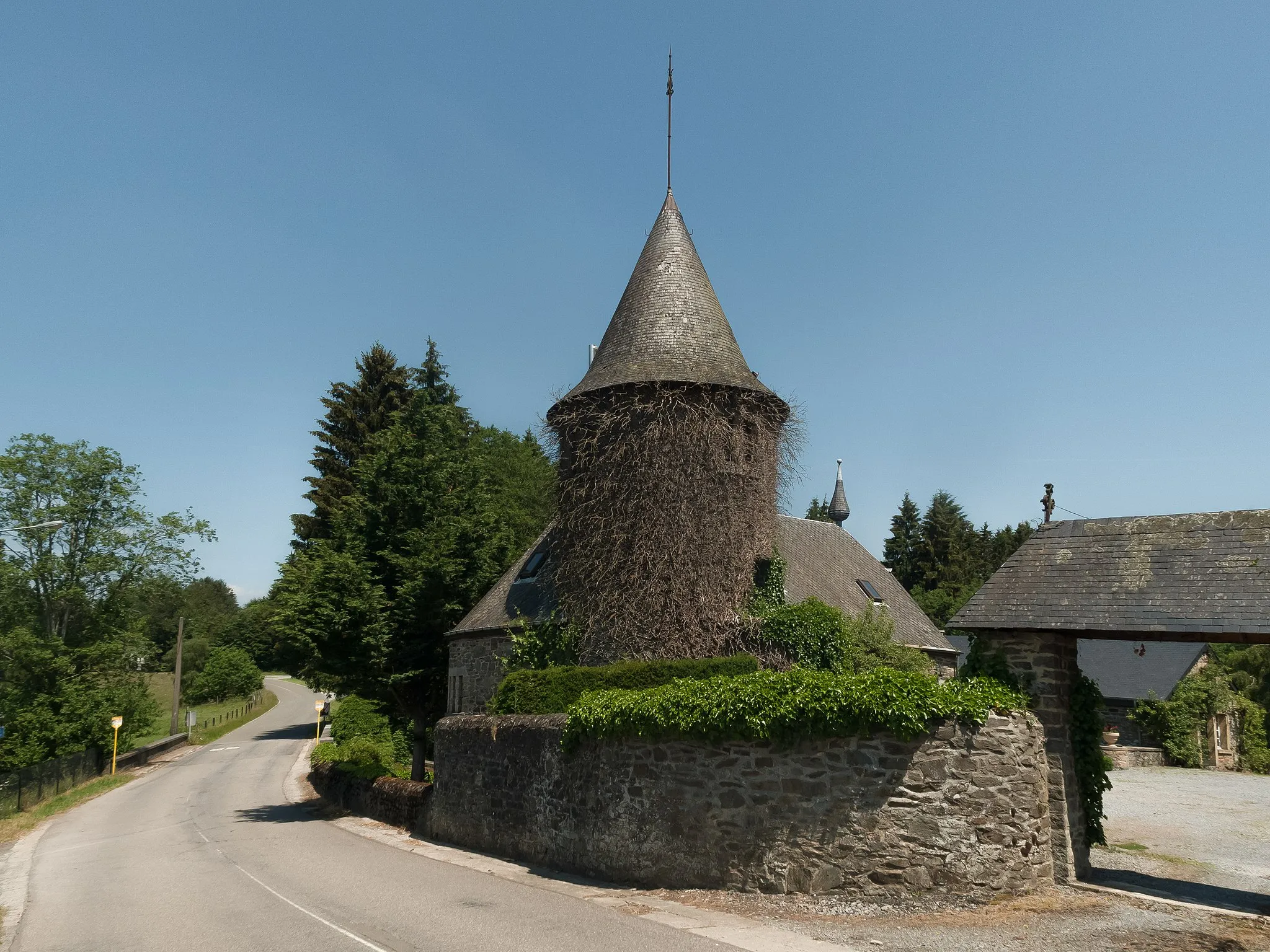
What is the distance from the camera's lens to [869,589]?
28.4m

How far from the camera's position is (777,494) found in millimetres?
20062

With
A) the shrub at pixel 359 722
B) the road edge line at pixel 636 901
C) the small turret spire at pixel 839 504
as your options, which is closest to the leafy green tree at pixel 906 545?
the small turret spire at pixel 839 504

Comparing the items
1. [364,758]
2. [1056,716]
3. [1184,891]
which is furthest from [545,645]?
[1184,891]

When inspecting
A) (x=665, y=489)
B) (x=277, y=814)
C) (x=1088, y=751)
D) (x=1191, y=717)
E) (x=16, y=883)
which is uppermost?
(x=665, y=489)

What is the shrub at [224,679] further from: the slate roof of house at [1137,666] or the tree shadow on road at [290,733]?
the slate roof of house at [1137,666]

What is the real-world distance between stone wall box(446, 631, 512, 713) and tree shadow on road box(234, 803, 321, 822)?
177 inches

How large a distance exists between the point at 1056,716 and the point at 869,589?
59.0ft

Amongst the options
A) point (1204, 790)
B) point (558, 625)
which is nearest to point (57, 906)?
point (558, 625)

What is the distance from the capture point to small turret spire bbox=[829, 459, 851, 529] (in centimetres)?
4109

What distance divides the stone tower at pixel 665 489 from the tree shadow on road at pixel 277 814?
981 cm

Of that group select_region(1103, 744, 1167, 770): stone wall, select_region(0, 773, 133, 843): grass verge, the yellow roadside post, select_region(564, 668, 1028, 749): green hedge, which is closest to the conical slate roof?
select_region(564, 668, 1028, 749): green hedge

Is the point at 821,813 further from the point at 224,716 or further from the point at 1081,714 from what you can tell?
the point at 224,716

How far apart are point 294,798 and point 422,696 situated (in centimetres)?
594

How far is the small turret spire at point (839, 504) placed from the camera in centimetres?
4109
